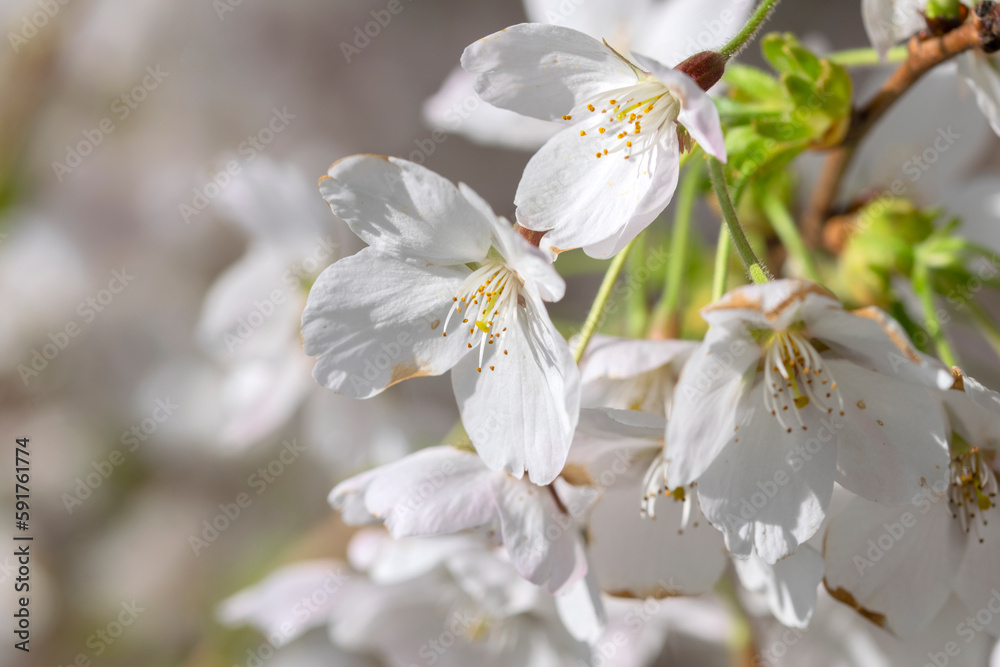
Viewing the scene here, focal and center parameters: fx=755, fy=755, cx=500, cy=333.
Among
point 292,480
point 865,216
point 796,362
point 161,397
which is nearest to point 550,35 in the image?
point 796,362

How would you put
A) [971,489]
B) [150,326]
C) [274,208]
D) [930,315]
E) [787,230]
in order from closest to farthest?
[971,489] < [930,315] < [787,230] < [274,208] < [150,326]

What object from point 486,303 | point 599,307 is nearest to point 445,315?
point 486,303

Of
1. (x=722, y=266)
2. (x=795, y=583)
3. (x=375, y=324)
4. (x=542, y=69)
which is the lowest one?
(x=795, y=583)

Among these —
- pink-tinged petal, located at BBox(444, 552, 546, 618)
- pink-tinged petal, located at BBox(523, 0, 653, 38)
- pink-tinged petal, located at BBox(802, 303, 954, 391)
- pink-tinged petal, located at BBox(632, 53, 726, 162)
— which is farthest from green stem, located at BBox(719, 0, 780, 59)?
pink-tinged petal, located at BBox(444, 552, 546, 618)

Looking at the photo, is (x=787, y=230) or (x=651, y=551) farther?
(x=787, y=230)

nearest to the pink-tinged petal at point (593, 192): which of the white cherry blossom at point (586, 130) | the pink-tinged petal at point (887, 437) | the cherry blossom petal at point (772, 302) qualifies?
the white cherry blossom at point (586, 130)

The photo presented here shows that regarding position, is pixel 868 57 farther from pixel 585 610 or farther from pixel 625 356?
pixel 585 610
